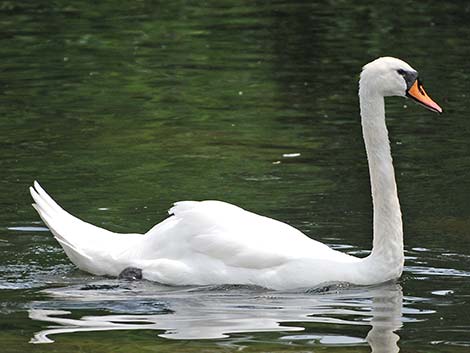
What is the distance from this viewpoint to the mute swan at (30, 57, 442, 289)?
875 cm

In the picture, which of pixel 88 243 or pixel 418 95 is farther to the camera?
pixel 88 243

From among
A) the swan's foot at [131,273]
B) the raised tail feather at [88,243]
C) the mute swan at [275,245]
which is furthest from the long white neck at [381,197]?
the raised tail feather at [88,243]

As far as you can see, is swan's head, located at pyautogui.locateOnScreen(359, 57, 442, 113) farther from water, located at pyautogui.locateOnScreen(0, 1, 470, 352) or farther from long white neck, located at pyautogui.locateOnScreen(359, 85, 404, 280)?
water, located at pyautogui.locateOnScreen(0, 1, 470, 352)

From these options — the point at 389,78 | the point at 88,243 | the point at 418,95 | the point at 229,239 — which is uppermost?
the point at 389,78

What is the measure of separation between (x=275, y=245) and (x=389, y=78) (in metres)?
1.27

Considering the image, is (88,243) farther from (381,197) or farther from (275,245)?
(381,197)

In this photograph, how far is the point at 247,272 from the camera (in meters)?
8.80

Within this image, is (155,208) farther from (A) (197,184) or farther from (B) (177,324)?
(B) (177,324)

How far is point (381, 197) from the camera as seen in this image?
8.92 m

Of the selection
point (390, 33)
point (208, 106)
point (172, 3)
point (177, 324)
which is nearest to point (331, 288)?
point (177, 324)

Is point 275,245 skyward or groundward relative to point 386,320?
skyward

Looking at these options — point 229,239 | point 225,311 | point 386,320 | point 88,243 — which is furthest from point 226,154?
point 386,320

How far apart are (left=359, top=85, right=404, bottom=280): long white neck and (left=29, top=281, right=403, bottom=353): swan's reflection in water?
0.54 ft

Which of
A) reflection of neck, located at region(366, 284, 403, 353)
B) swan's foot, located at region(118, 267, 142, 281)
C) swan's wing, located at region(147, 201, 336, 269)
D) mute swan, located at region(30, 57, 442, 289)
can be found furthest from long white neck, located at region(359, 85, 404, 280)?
swan's foot, located at region(118, 267, 142, 281)
